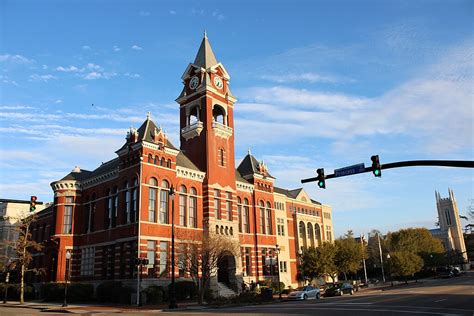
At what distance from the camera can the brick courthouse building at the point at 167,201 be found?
4438cm

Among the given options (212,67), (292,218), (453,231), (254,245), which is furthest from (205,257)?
(453,231)

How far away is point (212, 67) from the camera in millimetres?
55281

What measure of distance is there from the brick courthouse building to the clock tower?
0.14 meters

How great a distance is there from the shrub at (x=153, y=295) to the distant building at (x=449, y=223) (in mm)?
158511

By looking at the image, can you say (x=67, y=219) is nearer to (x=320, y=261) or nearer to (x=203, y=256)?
(x=203, y=256)

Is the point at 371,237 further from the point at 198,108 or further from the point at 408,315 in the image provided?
the point at 408,315

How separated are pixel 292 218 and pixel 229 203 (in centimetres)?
2769

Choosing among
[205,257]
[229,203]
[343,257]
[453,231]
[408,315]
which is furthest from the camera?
[453,231]

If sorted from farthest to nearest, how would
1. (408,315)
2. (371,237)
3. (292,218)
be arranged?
(371,237), (292,218), (408,315)

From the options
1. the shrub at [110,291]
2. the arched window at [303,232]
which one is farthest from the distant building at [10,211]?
the arched window at [303,232]

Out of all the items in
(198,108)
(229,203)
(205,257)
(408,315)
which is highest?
(198,108)

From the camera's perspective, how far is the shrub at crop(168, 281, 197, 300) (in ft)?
138

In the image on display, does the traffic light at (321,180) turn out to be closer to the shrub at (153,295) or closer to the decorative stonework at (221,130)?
the shrub at (153,295)

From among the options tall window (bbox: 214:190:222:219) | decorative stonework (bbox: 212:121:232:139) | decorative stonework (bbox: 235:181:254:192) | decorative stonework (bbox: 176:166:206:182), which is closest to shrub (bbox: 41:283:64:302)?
decorative stonework (bbox: 176:166:206:182)
